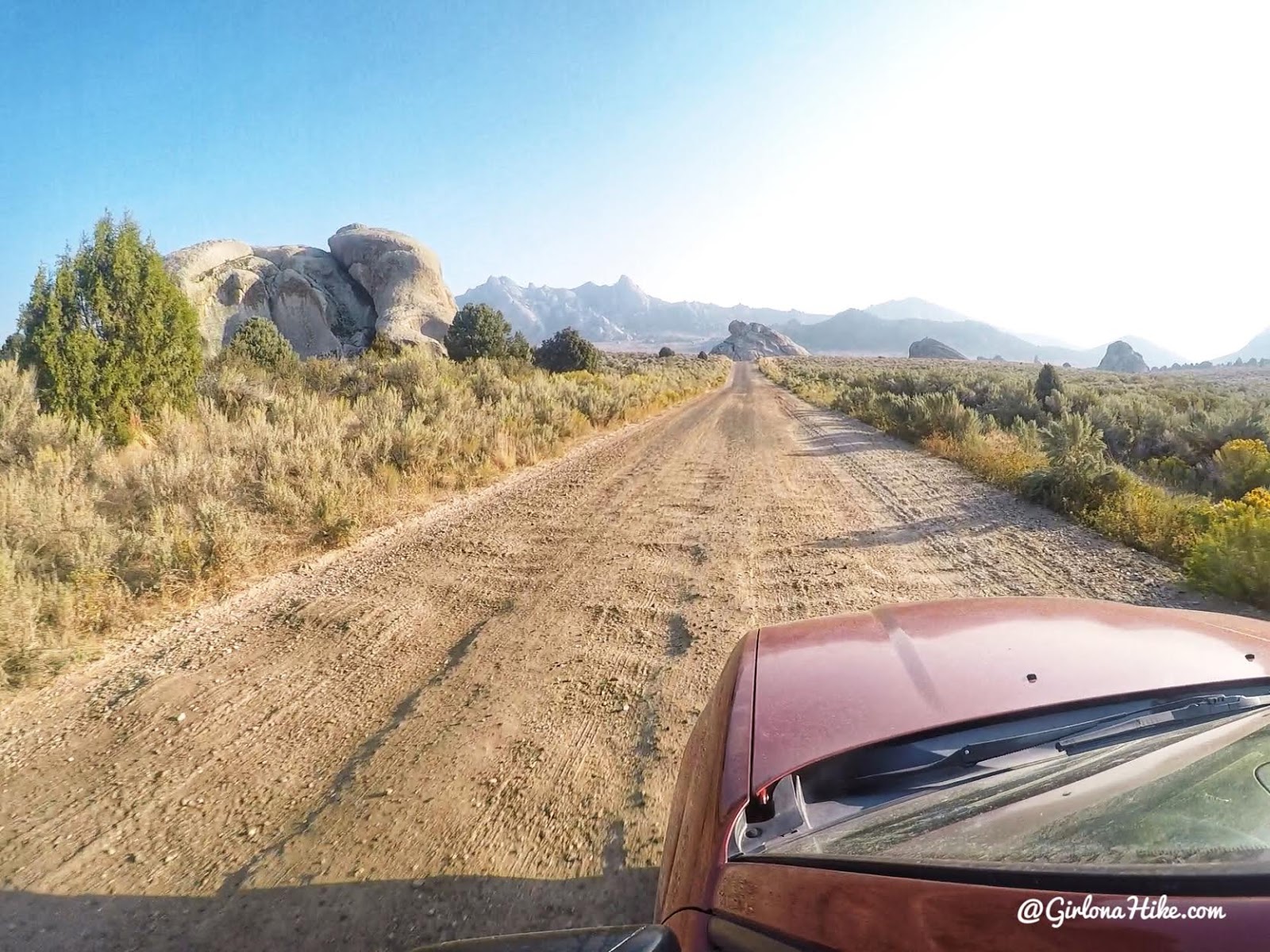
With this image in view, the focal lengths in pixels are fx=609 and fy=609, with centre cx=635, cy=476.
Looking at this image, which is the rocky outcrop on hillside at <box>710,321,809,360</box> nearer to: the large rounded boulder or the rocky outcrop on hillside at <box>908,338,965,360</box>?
the rocky outcrop on hillside at <box>908,338,965,360</box>

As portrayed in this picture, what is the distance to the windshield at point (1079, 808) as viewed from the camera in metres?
1.01

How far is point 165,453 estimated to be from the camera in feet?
24.2

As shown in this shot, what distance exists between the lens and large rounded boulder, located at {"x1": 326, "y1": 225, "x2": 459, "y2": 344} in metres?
47.4

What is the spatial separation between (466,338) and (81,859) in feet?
81.7

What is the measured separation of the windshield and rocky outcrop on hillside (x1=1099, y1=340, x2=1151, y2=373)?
158931 millimetres

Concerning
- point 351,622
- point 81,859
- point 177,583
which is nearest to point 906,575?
point 351,622

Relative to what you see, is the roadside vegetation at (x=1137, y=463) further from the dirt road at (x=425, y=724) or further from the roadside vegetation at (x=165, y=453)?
the roadside vegetation at (x=165, y=453)

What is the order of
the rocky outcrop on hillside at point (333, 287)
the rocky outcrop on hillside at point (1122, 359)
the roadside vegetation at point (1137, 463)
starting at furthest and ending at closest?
the rocky outcrop on hillside at point (1122, 359)
the rocky outcrop on hillside at point (333, 287)
the roadside vegetation at point (1137, 463)

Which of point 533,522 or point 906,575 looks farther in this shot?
point 533,522

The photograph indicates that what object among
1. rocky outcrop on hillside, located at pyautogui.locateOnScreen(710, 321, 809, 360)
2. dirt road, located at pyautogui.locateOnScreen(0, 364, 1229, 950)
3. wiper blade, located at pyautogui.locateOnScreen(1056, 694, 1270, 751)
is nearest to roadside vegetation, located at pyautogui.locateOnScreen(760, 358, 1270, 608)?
dirt road, located at pyautogui.locateOnScreen(0, 364, 1229, 950)

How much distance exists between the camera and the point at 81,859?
2.52m

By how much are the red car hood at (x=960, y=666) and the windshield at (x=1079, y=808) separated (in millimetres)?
100

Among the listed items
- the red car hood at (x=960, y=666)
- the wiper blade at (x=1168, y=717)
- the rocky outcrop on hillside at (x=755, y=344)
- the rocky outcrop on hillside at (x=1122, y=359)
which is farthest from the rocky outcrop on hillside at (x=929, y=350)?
the wiper blade at (x=1168, y=717)

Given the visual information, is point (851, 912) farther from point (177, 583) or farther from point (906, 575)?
point (177, 583)
